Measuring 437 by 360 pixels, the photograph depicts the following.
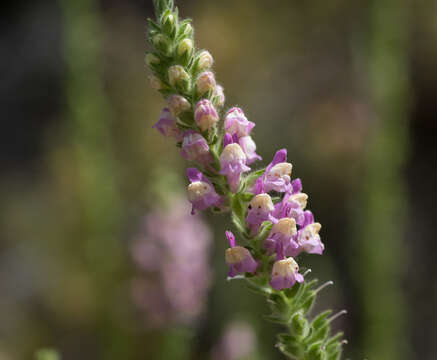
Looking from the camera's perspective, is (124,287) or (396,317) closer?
(396,317)

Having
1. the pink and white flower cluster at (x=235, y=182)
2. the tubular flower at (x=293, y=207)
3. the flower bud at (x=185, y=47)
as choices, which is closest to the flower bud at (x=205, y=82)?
the pink and white flower cluster at (x=235, y=182)

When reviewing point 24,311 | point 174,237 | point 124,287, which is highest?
point 174,237

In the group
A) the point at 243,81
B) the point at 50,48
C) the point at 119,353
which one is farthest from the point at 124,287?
the point at 50,48

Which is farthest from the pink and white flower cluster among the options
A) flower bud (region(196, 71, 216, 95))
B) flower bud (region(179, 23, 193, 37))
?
flower bud (region(179, 23, 193, 37))

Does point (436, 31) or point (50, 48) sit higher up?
point (436, 31)

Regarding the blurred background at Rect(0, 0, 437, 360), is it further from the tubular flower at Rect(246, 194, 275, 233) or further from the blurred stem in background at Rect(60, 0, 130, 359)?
the tubular flower at Rect(246, 194, 275, 233)

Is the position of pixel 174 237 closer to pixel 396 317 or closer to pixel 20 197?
pixel 396 317
